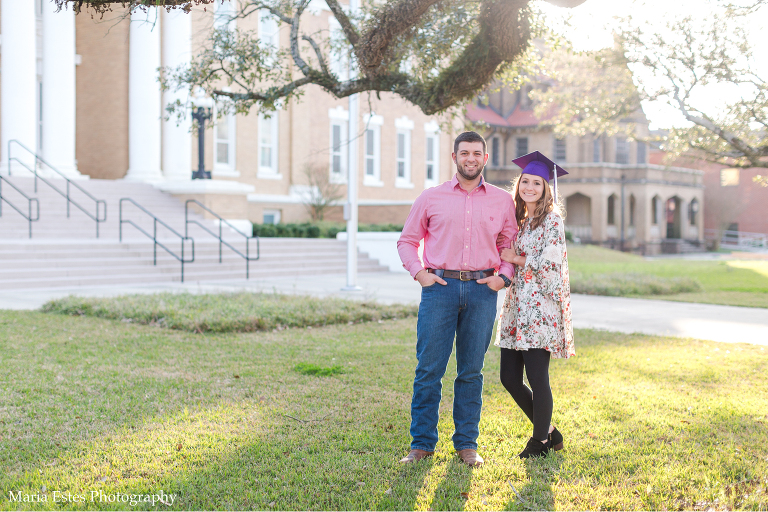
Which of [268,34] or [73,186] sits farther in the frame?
[268,34]

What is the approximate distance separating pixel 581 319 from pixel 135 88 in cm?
1670

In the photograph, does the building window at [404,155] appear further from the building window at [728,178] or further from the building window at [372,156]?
the building window at [728,178]

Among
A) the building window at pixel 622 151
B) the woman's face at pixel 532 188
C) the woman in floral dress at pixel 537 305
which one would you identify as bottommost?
the woman in floral dress at pixel 537 305

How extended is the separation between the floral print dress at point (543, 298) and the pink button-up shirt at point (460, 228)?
14 cm

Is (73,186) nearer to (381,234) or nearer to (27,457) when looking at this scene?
(381,234)

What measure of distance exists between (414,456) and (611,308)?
9.10m

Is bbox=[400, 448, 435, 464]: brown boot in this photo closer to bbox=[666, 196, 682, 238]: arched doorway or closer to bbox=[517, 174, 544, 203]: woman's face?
bbox=[517, 174, 544, 203]: woman's face

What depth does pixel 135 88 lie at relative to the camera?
889 inches

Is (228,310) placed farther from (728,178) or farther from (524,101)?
(728,178)

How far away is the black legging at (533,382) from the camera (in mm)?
4340

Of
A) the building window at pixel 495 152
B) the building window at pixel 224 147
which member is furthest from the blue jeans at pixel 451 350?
the building window at pixel 495 152

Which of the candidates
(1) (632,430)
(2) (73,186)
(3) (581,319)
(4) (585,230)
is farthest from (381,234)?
(4) (585,230)

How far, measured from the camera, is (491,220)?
4.30 m

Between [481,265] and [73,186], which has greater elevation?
[73,186]
